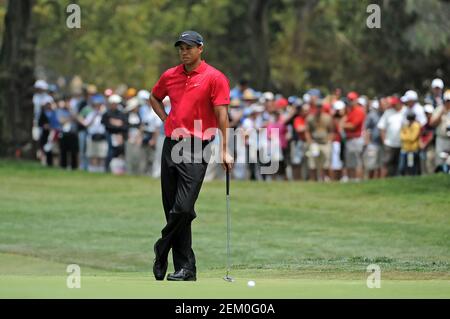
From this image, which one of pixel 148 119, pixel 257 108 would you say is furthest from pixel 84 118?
pixel 257 108

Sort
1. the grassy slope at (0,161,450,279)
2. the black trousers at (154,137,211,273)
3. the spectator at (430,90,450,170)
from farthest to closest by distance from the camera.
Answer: the spectator at (430,90,450,170) < the grassy slope at (0,161,450,279) < the black trousers at (154,137,211,273)

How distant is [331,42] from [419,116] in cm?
3341

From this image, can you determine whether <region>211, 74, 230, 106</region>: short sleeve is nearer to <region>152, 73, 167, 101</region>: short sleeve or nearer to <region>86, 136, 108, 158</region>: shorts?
<region>152, 73, 167, 101</region>: short sleeve

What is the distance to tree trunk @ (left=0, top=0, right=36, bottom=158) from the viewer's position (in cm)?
3381

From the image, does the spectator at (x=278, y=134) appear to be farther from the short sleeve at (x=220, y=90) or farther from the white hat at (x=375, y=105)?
the short sleeve at (x=220, y=90)

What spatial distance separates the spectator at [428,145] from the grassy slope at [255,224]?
1341 mm

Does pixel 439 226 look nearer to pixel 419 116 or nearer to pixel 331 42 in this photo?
pixel 419 116

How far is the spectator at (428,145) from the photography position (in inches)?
1069

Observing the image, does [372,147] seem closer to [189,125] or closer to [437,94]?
[437,94]

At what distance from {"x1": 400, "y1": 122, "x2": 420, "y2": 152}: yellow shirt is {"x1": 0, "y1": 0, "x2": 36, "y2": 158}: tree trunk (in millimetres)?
10779

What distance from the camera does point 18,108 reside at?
112 ft

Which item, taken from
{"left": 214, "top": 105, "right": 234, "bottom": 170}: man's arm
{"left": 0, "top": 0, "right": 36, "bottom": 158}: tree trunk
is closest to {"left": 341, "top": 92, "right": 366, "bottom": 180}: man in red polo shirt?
{"left": 0, "top": 0, "right": 36, "bottom": 158}: tree trunk

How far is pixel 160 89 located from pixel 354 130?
56.2 feet

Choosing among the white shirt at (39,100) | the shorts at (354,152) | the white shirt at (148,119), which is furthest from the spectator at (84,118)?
the shorts at (354,152)
